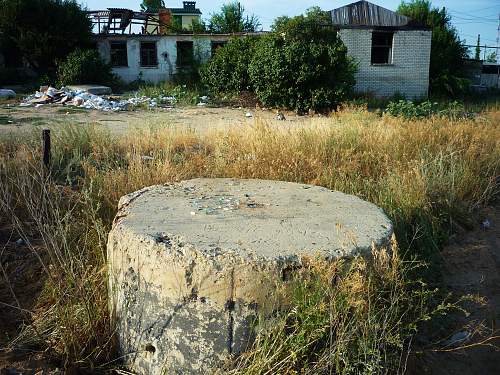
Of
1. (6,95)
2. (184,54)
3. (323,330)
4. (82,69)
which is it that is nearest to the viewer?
(323,330)

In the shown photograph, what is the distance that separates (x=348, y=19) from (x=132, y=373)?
22.2 meters

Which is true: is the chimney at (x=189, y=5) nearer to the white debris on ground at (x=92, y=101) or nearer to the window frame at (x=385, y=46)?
the window frame at (x=385, y=46)

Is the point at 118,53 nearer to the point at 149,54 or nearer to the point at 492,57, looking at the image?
the point at 149,54

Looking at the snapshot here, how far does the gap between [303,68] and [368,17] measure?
860cm

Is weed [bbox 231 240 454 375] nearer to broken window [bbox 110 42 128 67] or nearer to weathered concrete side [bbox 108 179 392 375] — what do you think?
weathered concrete side [bbox 108 179 392 375]

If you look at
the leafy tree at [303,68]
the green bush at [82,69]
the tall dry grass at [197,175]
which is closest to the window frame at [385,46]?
the leafy tree at [303,68]

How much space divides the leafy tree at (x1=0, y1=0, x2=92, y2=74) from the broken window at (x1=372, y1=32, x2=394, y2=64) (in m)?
13.5

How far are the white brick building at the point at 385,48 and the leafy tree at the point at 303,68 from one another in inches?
231

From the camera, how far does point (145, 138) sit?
20.7 feet

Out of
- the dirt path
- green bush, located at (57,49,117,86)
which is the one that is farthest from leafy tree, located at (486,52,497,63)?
the dirt path

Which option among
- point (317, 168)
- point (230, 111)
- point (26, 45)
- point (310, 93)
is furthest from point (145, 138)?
point (26, 45)

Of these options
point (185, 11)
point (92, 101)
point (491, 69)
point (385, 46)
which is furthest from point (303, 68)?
point (185, 11)

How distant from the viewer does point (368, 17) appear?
73.6ft

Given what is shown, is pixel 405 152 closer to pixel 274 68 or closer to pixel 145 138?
pixel 145 138
